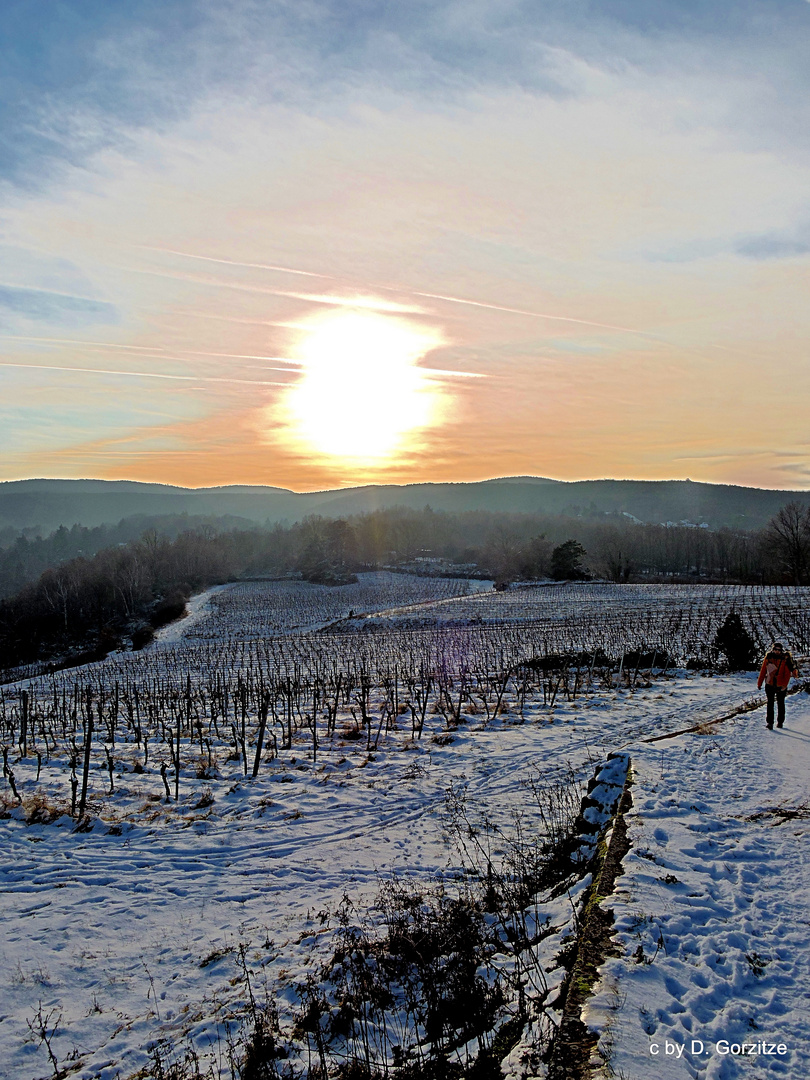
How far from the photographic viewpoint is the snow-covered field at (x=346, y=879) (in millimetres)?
4852

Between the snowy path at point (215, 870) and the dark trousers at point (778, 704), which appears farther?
the dark trousers at point (778, 704)

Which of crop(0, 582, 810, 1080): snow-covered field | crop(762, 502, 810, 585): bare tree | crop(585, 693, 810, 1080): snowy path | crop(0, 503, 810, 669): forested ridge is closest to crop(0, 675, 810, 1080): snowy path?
crop(0, 582, 810, 1080): snow-covered field

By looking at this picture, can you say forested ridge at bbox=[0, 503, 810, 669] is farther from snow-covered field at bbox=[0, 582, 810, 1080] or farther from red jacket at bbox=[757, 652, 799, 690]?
red jacket at bbox=[757, 652, 799, 690]

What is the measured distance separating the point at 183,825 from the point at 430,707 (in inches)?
360

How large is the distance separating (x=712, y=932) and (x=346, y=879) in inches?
187

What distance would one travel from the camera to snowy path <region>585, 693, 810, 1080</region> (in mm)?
4207

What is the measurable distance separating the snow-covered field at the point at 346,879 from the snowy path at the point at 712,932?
0.8 inches

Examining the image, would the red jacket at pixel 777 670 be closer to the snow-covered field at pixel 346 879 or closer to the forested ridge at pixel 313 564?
the snow-covered field at pixel 346 879

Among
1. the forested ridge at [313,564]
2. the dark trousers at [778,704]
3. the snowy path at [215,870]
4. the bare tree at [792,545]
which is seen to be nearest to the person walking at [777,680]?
the dark trousers at [778,704]

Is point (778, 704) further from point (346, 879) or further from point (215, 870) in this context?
point (215, 870)

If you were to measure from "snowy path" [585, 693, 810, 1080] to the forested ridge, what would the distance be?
47.0m

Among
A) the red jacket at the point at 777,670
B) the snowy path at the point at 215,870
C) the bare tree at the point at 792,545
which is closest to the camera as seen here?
the snowy path at the point at 215,870

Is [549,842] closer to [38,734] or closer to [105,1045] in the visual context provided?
Result: [105,1045]

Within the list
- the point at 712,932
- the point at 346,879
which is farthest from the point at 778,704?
the point at 346,879
